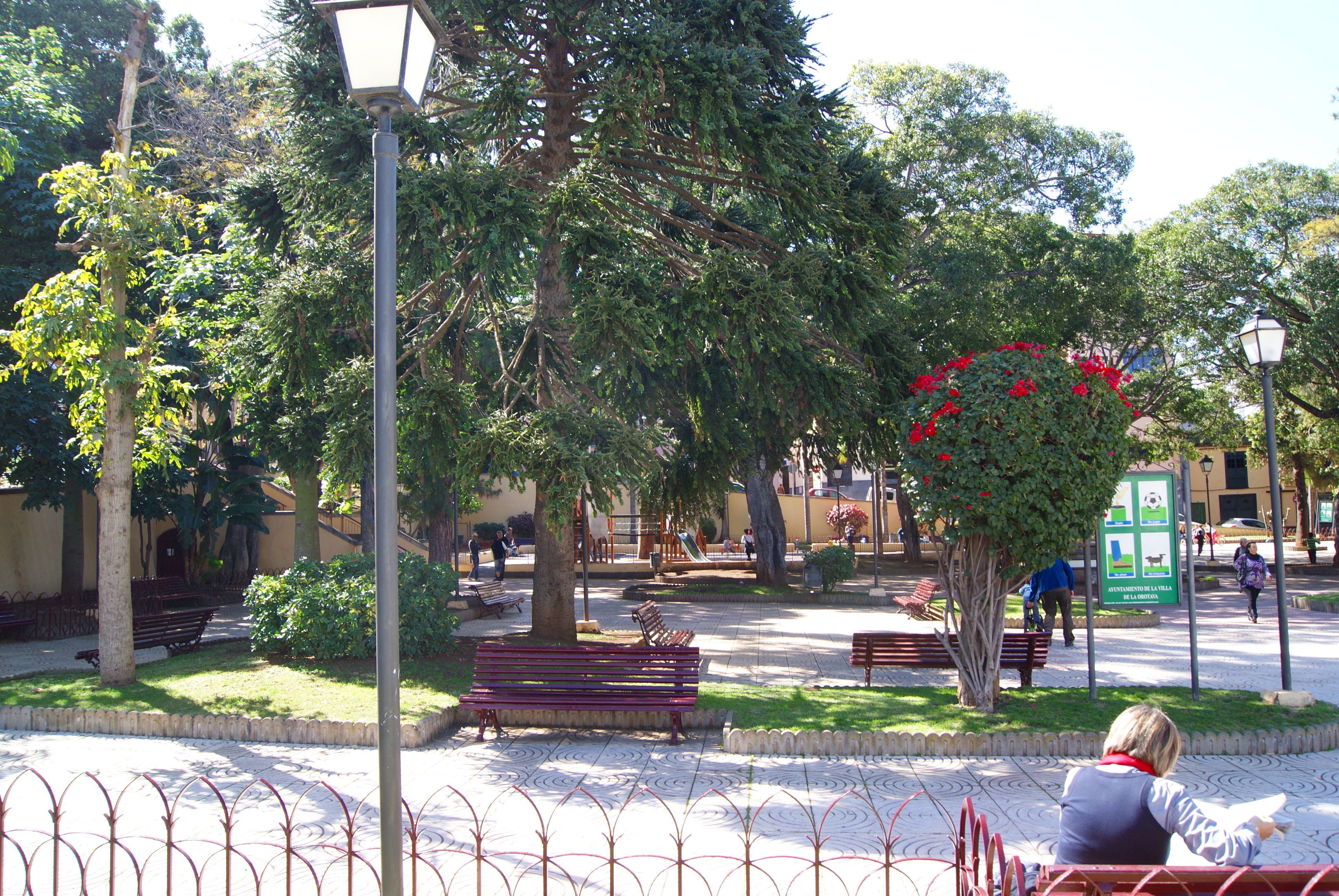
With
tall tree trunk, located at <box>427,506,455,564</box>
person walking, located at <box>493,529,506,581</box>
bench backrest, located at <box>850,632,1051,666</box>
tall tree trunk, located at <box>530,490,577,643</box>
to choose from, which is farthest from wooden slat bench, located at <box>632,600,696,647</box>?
person walking, located at <box>493,529,506,581</box>

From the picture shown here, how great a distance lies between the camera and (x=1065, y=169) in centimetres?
2573

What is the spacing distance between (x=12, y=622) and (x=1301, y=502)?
4789 centimetres

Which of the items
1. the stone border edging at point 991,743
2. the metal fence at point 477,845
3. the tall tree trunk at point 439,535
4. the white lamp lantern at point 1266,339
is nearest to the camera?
the metal fence at point 477,845

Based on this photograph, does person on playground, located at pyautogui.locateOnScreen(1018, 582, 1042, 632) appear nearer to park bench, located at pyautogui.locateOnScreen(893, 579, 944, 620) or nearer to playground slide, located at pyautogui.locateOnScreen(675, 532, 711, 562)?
park bench, located at pyautogui.locateOnScreen(893, 579, 944, 620)

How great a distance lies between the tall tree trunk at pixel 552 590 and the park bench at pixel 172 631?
5053 millimetres

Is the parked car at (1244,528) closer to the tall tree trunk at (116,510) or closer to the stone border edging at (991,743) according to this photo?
the stone border edging at (991,743)

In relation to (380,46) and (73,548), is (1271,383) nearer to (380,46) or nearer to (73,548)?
(380,46)

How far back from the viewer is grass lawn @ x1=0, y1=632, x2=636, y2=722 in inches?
384

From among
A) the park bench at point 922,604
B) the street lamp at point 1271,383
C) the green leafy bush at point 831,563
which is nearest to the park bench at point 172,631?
the park bench at point 922,604

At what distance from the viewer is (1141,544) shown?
948cm

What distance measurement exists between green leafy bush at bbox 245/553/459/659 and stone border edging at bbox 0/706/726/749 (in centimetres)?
248

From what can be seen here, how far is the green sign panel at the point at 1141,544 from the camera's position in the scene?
9344 millimetres

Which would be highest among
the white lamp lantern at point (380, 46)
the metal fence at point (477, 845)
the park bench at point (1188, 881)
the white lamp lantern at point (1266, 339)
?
the white lamp lantern at point (380, 46)

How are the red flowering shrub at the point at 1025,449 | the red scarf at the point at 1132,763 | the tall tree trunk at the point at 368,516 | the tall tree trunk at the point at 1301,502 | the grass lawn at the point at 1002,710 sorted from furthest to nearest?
the tall tree trunk at the point at 1301,502 < the tall tree trunk at the point at 368,516 < the grass lawn at the point at 1002,710 < the red flowering shrub at the point at 1025,449 < the red scarf at the point at 1132,763
